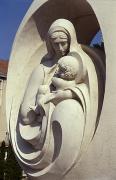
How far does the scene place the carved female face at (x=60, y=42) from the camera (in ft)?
22.4

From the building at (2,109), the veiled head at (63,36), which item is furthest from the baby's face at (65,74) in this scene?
the building at (2,109)

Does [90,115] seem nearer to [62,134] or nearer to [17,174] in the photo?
[62,134]

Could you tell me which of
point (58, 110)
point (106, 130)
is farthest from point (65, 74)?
point (106, 130)

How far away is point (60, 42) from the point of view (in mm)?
6883

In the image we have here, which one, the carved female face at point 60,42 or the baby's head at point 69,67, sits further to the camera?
the carved female face at point 60,42

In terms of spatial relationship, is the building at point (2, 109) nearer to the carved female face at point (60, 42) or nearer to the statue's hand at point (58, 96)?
the carved female face at point (60, 42)

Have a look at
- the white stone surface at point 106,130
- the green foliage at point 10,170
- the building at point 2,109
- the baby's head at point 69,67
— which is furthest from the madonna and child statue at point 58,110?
the building at point 2,109

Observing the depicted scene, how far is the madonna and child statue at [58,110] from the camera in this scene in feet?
20.6

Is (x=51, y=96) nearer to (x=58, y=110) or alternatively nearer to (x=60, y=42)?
(x=58, y=110)

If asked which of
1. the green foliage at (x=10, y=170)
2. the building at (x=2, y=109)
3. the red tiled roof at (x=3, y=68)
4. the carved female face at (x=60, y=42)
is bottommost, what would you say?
the green foliage at (x=10, y=170)

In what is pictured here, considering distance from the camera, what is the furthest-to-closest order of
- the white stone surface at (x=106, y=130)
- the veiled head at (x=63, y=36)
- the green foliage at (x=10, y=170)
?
the green foliage at (x=10, y=170), the veiled head at (x=63, y=36), the white stone surface at (x=106, y=130)

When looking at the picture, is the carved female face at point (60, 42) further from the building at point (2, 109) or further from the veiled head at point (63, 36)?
the building at point (2, 109)

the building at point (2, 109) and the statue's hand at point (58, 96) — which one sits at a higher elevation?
the building at point (2, 109)

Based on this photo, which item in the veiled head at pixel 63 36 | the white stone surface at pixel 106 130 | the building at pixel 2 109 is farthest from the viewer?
the building at pixel 2 109
